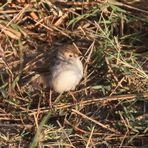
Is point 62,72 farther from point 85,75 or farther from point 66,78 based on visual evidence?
point 85,75

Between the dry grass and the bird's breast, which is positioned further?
the bird's breast

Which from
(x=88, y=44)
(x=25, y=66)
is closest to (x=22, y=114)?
(x=25, y=66)

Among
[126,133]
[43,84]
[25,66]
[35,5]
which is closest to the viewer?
[126,133]

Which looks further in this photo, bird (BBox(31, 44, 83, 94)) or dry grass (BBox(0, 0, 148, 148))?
bird (BBox(31, 44, 83, 94))

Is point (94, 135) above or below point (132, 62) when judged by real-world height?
below

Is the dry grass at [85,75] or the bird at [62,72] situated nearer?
the dry grass at [85,75]

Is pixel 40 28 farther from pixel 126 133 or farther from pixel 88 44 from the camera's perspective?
pixel 126 133
